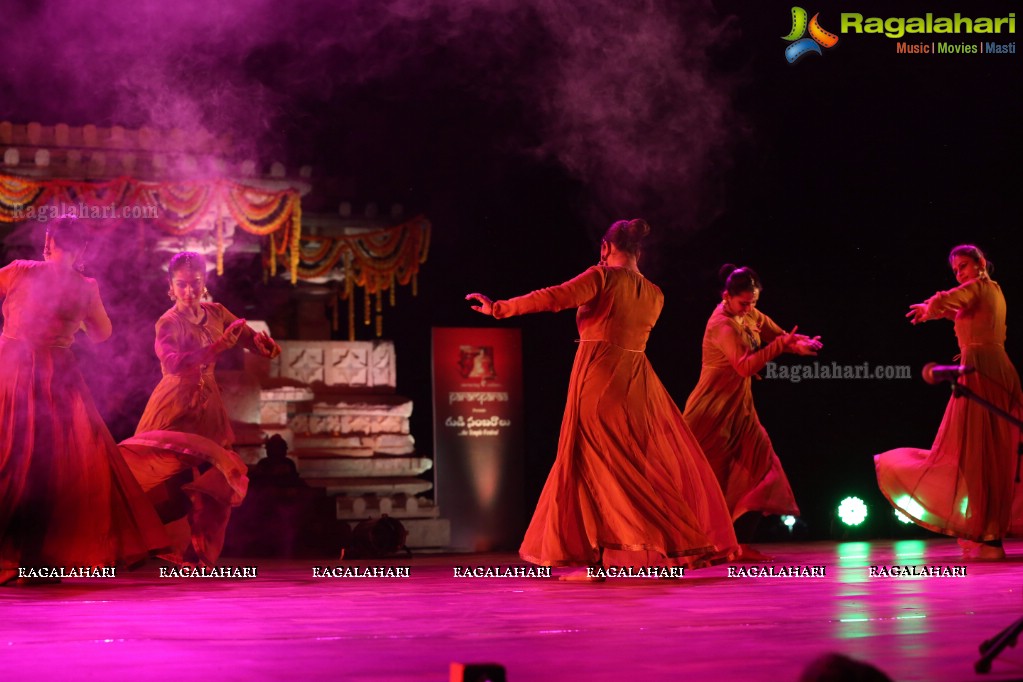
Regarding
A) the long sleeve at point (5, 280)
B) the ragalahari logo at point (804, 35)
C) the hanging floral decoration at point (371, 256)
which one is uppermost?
the ragalahari logo at point (804, 35)

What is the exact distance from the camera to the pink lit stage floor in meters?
4.00

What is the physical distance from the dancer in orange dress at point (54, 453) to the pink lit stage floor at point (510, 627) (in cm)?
25

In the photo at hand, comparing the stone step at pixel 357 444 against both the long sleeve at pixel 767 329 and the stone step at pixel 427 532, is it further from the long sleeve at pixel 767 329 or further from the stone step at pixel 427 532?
the long sleeve at pixel 767 329

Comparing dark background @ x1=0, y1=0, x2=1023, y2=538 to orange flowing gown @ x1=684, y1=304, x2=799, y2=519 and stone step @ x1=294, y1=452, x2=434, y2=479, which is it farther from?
orange flowing gown @ x1=684, y1=304, x2=799, y2=519

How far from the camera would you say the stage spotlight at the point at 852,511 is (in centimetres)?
1414

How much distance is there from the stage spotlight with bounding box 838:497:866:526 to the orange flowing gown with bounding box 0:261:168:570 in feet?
26.6

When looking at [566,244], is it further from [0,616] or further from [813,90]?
[0,616]

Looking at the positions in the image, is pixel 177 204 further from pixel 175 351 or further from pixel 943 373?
pixel 943 373

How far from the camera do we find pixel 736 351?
8969 mm

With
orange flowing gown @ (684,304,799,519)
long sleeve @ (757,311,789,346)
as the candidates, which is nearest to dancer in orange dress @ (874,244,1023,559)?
orange flowing gown @ (684,304,799,519)

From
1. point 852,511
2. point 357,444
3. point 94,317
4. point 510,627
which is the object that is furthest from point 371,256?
point 510,627

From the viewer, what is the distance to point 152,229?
1293 centimetres

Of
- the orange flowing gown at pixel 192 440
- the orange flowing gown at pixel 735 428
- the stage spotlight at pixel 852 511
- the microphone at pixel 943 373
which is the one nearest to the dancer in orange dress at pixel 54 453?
the orange flowing gown at pixel 192 440

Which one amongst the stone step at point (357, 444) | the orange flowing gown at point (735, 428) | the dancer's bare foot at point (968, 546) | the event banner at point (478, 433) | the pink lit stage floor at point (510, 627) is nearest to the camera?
the pink lit stage floor at point (510, 627)
